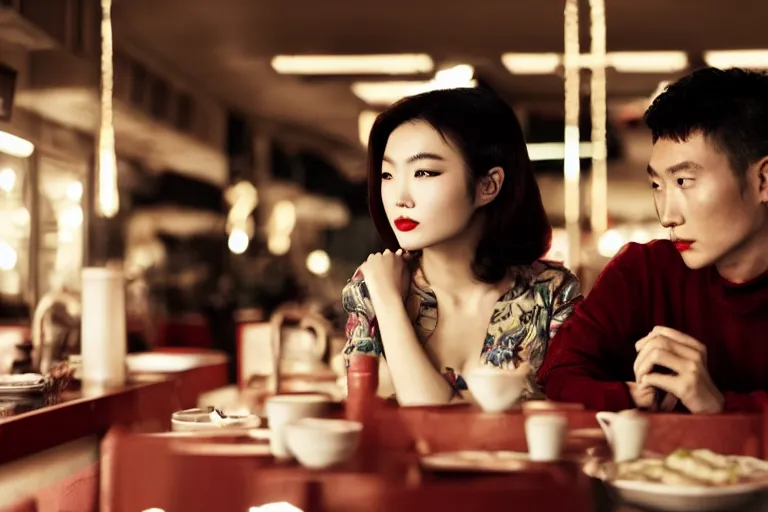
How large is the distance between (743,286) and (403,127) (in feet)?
2.48

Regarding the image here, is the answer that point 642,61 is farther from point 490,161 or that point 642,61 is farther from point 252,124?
point 490,161

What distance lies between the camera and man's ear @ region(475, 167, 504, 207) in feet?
5.99

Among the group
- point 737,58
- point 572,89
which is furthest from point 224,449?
point 737,58

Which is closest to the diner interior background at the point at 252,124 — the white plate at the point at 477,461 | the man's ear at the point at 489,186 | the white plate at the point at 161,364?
the white plate at the point at 161,364

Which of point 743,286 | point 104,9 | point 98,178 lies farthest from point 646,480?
point 98,178

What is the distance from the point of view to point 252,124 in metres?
4.41

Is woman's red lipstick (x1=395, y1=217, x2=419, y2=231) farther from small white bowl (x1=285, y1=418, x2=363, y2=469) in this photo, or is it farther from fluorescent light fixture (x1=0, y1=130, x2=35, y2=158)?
fluorescent light fixture (x1=0, y1=130, x2=35, y2=158)

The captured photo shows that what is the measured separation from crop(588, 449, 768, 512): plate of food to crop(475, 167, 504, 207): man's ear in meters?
0.83

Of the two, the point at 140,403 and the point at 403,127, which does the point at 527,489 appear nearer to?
the point at 403,127

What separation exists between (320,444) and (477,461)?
0.20 meters

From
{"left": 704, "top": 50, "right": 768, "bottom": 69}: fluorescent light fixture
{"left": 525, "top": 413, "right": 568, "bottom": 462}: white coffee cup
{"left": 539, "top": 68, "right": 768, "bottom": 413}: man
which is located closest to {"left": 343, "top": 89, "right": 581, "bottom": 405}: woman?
{"left": 539, "top": 68, "right": 768, "bottom": 413}: man

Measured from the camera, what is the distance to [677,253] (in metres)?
1.79

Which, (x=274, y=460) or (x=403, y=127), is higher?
(x=403, y=127)

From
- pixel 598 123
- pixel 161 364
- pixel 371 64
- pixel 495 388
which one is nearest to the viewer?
pixel 495 388
